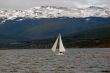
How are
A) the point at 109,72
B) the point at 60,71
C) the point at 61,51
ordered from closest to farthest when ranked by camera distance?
the point at 109,72, the point at 60,71, the point at 61,51

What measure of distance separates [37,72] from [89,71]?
9.97 meters

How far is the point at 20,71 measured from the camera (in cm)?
8706

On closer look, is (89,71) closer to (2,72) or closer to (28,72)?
(28,72)

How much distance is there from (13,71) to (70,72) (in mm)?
12030

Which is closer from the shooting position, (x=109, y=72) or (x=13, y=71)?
(x=109, y=72)

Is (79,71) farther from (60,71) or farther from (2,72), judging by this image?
(2,72)

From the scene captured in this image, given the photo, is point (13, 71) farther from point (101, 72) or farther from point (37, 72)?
point (101, 72)

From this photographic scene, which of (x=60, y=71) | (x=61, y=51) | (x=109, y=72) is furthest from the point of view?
(x=61, y=51)

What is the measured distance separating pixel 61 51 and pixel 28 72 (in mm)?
77876

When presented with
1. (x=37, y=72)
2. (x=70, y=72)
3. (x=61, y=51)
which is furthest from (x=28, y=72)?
(x=61, y=51)

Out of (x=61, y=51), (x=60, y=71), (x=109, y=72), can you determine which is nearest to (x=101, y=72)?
(x=109, y=72)

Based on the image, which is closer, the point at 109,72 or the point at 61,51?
the point at 109,72

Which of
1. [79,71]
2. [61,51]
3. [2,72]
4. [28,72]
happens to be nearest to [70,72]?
[79,71]

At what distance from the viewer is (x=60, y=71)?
8575 cm
